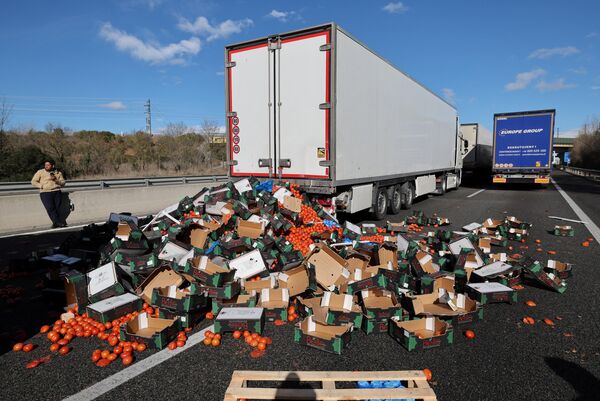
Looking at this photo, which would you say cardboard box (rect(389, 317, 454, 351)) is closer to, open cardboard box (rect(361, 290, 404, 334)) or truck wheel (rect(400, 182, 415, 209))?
open cardboard box (rect(361, 290, 404, 334))

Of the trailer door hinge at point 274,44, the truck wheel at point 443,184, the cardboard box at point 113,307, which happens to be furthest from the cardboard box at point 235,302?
the truck wheel at point 443,184

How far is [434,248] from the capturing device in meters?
Result: 7.02

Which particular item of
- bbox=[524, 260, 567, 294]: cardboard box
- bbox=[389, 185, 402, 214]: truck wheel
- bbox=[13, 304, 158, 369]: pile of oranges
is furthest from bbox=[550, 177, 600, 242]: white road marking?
bbox=[13, 304, 158, 369]: pile of oranges

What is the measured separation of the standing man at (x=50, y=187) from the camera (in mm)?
9008

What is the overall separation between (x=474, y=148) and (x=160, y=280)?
1048 inches

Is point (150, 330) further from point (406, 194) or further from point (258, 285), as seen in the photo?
point (406, 194)

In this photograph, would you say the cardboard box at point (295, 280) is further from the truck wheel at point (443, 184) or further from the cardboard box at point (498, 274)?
the truck wheel at point (443, 184)

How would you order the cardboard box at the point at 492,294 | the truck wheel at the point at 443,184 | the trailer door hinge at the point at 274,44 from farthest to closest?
the truck wheel at the point at 443,184 < the trailer door hinge at the point at 274,44 < the cardboard box at the point at 492,294

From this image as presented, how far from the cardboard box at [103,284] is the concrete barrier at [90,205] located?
6.10 meters

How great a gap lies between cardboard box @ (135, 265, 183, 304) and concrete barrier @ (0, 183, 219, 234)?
6.56 metres

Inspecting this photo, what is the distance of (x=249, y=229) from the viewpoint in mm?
5953

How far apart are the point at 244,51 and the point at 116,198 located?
6125 mm

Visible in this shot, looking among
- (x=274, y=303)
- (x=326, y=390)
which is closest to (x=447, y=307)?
(x=274, y=303)

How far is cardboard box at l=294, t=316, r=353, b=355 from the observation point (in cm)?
344
